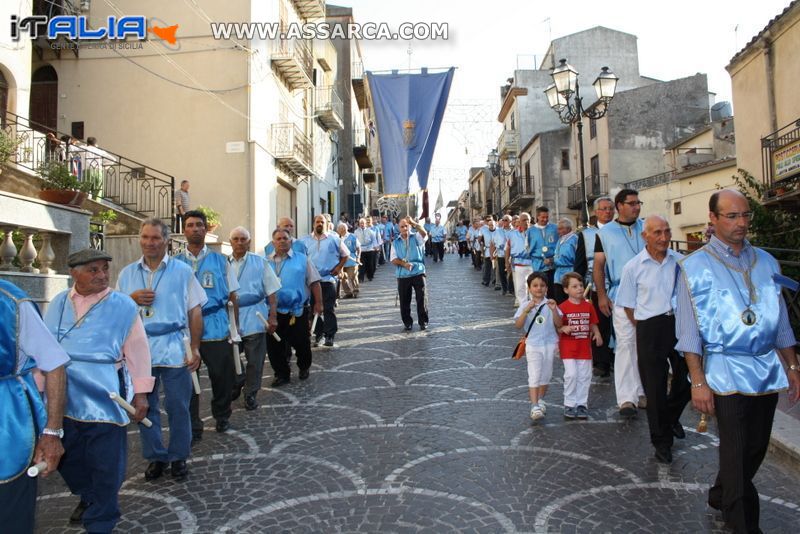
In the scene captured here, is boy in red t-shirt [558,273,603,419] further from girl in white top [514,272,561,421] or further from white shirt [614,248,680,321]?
white shirt [614,248,680,321]

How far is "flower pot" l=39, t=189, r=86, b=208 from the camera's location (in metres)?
9.25

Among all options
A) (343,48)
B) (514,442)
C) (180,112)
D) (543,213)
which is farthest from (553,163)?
(514,442)

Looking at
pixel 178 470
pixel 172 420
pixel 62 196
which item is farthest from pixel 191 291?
pixel 62 196

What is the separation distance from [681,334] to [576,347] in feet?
8.11

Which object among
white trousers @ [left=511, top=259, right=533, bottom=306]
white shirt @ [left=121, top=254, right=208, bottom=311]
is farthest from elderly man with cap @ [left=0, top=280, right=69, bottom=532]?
white trousers @ [left=511, top=259, right=533, bottom=306]

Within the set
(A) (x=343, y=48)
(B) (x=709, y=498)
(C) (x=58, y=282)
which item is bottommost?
(B) (x=709, y=498)

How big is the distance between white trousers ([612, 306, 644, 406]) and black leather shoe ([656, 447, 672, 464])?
106 centimetres

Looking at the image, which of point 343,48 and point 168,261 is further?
point 343,48

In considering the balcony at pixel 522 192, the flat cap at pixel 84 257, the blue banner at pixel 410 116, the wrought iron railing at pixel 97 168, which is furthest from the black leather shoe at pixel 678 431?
the balcony at pixel 522 192

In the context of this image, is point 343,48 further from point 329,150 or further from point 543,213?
point 543,213

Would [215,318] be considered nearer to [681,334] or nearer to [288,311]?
[288,311]

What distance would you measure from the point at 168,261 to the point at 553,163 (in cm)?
3961

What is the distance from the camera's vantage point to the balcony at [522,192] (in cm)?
4484

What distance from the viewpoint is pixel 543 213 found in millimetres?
11750
